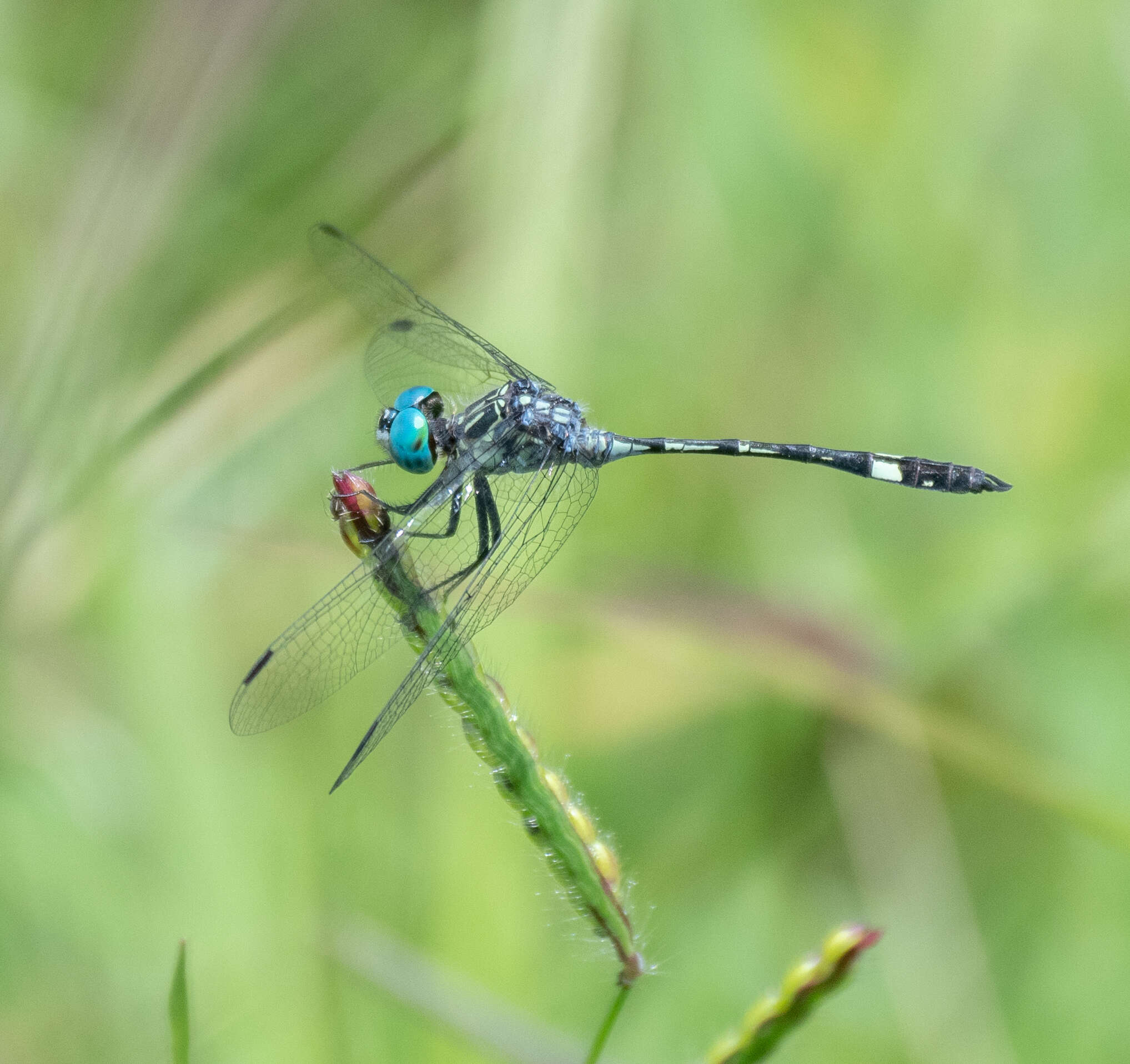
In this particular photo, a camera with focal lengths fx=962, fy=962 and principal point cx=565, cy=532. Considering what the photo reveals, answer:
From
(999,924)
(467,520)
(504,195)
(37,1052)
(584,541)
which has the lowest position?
(37,1052)

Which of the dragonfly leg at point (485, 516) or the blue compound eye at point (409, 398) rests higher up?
the blue compound eye at point (409, 398)

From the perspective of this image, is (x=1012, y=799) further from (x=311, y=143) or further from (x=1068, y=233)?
(x=311, y=143)

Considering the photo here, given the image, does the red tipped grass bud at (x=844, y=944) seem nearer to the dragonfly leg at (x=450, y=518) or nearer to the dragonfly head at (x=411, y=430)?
the dragonfly leg at (x=450, y=518)

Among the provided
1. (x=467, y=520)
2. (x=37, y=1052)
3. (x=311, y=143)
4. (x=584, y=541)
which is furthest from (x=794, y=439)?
(x=37, y=1052)

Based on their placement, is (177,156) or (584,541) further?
(584,541)

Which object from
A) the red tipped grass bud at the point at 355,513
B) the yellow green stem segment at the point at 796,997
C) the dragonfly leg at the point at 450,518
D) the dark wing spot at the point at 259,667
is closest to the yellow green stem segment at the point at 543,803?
the yellow green stem segment at the point at 796,997

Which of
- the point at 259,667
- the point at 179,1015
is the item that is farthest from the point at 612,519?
the point at 179,1015

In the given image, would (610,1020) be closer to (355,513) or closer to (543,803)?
(543,803)
